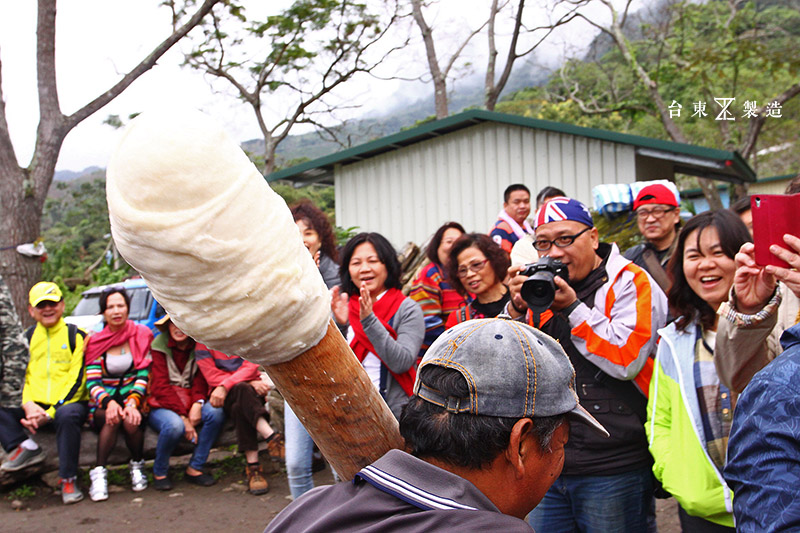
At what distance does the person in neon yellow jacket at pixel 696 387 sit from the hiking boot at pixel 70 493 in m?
5.06

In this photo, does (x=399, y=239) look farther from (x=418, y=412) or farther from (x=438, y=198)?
(x=418, y=412)

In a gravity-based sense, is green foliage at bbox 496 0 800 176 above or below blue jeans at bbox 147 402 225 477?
above

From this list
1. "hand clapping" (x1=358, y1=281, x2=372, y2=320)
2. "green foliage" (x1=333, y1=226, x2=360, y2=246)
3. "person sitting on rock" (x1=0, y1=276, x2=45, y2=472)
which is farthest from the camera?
"green foliage" (x1=333, y1=226, x2=360, y2=246)

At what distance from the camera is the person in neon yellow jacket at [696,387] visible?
2373mm

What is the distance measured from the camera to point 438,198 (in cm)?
1093

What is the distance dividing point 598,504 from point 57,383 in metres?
5.03

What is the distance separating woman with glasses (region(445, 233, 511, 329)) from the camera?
139 inches

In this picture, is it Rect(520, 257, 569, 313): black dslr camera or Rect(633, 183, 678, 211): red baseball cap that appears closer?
Rect(520, 257, 569, 313): black dslr camera

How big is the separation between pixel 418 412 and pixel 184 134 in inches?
30.4

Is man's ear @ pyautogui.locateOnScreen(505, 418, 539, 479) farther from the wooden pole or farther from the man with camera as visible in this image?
the man with camera

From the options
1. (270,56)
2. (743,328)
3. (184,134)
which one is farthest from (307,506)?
(270,56)

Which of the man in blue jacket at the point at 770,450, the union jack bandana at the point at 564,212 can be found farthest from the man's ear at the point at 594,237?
the man in blue jacket at the point at 770,450

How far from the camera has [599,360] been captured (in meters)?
2.58

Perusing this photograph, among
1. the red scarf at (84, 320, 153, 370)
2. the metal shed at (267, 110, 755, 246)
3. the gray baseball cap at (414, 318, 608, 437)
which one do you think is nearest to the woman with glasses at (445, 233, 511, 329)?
the gray baseball cap at (414, 318, 608, 437)
